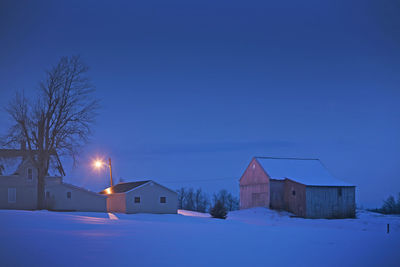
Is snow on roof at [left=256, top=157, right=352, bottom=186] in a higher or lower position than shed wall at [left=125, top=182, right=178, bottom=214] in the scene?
higher

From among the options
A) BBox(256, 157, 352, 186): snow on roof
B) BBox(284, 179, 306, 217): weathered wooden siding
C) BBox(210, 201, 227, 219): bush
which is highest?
BBox(256, 157, 352, 186): snow on roof

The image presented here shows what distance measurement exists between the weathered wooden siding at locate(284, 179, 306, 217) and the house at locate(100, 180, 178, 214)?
1359cm

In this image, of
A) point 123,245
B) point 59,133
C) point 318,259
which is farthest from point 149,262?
point 59,133

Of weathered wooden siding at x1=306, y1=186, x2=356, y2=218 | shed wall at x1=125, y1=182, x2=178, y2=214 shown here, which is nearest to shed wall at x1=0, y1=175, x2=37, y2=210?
shed wall at x1=125, y1=182, x2=178, y2=214

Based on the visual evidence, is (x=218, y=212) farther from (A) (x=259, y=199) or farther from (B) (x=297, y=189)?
(B) (x=297, y=189)

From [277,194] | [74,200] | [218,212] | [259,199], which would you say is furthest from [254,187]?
[74,200]

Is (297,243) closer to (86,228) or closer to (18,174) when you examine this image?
(86,228)

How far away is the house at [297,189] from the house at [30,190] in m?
19.2

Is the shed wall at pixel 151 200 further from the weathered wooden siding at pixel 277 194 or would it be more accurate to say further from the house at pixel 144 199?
the weathered wooden siding at pixel 277 194

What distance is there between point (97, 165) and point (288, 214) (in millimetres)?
22587

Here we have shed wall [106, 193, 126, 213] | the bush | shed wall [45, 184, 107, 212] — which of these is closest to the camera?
the bush

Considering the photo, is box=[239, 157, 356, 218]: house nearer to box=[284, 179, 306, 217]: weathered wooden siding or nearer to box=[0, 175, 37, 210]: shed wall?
box=[284, 179, 306, 217]: weathered wooden siding

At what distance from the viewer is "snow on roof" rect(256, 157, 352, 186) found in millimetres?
48406

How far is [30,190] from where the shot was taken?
143ft
